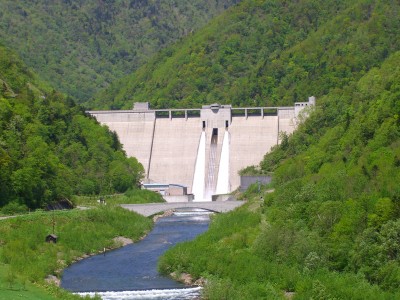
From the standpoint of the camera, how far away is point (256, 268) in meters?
58.4

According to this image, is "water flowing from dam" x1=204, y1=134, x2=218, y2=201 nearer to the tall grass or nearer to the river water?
the river water

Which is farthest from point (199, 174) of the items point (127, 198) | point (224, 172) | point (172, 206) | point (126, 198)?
point (172, 206)

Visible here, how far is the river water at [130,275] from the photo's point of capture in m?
58.6

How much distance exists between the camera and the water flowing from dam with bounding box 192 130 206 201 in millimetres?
138125

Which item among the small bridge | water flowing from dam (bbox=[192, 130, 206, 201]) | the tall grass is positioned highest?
water flowing from dam (bbox=[192, 130, 206, 201])

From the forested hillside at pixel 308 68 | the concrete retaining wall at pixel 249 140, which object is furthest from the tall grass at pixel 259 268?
the forested hillside at pixel 308 68

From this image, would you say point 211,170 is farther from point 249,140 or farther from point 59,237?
point 59,237

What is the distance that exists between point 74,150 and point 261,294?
6784 cm

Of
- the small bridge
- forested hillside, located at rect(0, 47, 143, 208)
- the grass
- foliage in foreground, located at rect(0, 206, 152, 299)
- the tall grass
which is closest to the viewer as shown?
the tall grass

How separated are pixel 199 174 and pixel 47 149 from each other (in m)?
42.9

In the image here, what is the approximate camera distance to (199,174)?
140 meters

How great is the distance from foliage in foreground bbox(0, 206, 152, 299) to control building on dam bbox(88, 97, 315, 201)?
45.1m

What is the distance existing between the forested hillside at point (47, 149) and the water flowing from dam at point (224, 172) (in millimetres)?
9873

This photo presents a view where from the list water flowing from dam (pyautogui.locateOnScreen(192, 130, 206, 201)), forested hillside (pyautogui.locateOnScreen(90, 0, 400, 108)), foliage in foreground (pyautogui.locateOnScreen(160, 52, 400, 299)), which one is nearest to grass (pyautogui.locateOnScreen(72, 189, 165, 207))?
water flowing from dam (pyautogui.locateOnScreen(192, 130, 206, 201))
